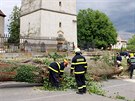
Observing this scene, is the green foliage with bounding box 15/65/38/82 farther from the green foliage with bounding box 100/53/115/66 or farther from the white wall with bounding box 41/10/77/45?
the white wall with bounding box 41/10/77/45

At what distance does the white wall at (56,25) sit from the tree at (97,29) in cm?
1140

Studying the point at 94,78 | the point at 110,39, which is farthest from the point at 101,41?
the point at 94,78

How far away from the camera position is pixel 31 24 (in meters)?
61.8

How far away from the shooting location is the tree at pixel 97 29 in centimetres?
7538

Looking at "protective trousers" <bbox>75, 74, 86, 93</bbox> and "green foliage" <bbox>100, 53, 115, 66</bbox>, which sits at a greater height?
"green foliage" <bbox>100, 53, 115, 66</bbox>

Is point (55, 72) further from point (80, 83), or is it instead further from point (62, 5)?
point (62, 5)

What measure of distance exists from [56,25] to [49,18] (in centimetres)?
211

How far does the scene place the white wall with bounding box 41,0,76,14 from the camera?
59438 mm

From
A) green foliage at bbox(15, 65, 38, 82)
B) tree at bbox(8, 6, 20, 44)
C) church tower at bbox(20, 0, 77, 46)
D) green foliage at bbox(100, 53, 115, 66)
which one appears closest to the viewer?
green foliage at bbox(15, 65, 38, 82)

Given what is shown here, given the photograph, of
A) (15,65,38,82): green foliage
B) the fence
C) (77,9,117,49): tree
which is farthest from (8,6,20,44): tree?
(15,65,38,82): green foliage

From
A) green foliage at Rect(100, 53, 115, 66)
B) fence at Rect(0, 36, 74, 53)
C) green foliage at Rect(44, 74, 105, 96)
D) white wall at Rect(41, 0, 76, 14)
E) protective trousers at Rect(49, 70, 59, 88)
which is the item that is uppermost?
white wall at Rect(41, 0, 76, 14)

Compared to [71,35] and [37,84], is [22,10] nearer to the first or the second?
[71,35]

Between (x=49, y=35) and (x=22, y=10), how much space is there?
36.0 feet

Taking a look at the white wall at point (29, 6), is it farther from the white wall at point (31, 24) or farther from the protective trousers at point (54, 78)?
the protective trousers at point (54, 78)
